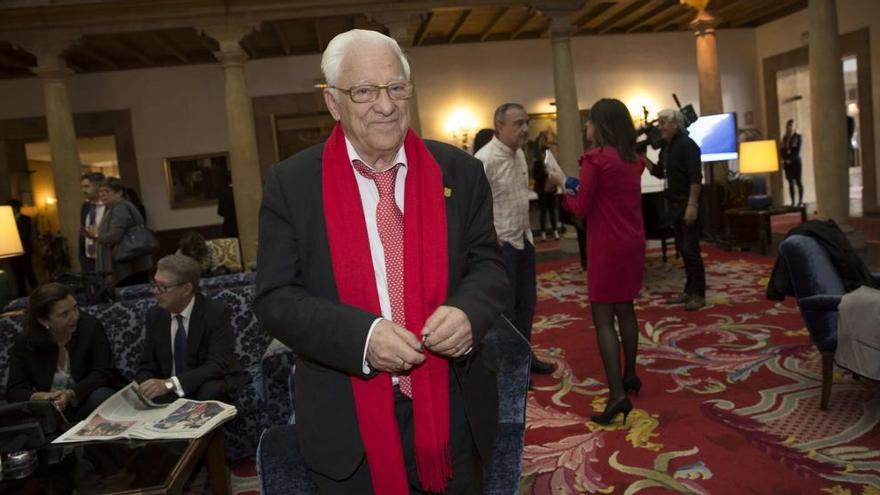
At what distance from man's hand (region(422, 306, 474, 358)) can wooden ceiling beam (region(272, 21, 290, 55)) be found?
37.1 feet

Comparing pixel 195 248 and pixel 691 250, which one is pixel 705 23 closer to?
pixel 691 250

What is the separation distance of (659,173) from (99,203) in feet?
17.0

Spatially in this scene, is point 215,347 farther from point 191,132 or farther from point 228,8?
point 191,132

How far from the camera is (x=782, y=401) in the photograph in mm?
3895

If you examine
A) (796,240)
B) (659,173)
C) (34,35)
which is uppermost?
(34,35)

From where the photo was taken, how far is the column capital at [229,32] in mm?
10305

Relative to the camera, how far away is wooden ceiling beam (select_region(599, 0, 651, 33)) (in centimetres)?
1281

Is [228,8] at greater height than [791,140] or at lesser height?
greater

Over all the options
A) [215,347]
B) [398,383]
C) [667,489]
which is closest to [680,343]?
[667,489]

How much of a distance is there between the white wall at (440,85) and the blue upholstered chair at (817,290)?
10.7m

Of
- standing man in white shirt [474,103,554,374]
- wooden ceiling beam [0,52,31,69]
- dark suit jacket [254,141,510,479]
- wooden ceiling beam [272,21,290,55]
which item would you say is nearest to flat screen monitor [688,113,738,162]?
standing man in white shirt [474,103,554,374]

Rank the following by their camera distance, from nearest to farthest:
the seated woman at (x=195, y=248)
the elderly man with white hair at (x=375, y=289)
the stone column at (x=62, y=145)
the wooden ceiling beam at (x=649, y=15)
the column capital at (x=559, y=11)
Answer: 1. the elderly man with white hair at (x=375, y=289)
2. the seated woman at (x=195, y=248)
3. the stone column at (x=62, y=145)
4. the column capital at (x=559, y=11)
5. the wooden ceiling beam at (x=649, y=15)

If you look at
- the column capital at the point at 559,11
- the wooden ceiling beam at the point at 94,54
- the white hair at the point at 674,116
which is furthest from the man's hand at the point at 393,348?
the wooden ceiling beam at the point at 94,54

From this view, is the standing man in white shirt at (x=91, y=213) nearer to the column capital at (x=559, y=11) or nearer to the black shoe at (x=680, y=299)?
the black shoe at (x=680, y=299)
